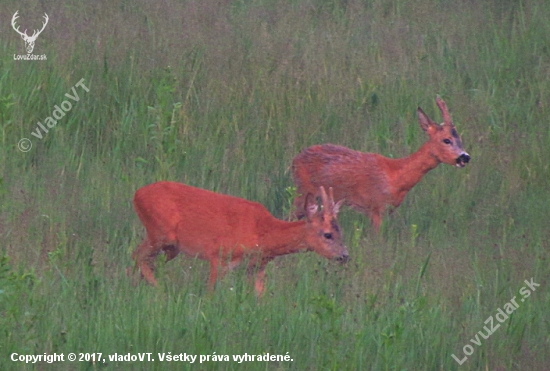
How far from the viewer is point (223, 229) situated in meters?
7.84

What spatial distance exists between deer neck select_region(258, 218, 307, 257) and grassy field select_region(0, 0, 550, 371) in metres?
0.13

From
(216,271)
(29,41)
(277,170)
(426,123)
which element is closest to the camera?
(216,271)

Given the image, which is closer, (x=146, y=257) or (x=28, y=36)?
(x=146, y=257)

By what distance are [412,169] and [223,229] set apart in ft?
6.89

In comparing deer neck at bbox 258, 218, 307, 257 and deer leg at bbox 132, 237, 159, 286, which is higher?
deer neck at bbox 258, 218, 307, 257

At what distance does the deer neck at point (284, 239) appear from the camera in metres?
7.86

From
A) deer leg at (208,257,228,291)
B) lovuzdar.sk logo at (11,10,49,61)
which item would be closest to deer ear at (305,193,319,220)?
deer leg at (208,257,228,291)

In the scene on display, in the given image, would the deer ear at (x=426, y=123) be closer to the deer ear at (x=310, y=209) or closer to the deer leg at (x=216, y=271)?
the deer ear at (x=310, y=209)

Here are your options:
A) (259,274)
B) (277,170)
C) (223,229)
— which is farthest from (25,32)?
(259,274)

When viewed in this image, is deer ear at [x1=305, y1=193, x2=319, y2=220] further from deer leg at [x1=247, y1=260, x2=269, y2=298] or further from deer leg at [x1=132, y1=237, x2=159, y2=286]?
deer leg at [x1=132, y1=237, x2=159, y2=286]

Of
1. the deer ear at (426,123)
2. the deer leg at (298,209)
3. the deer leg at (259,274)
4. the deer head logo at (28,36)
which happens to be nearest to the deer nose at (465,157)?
the deer ear at (426,123)

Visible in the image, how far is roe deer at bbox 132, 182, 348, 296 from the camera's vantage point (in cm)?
774

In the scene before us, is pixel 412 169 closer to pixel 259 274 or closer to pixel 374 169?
pixel 374 169

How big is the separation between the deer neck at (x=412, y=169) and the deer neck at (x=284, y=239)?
1606 millimetres
